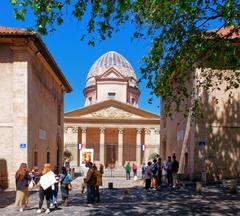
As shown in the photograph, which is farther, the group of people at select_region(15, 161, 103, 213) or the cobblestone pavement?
the group of people at select_region(15, 161, 103, 213)

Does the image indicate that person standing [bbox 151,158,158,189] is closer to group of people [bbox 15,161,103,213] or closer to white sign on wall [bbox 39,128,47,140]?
group of people [bbox 15,161,103,213]

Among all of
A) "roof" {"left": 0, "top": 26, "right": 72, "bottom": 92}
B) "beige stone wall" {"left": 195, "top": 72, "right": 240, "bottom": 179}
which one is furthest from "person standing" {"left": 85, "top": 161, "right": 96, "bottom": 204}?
"beige stone wall" {"left": 195, "top": 72, "right": 240, "bottom": 179}

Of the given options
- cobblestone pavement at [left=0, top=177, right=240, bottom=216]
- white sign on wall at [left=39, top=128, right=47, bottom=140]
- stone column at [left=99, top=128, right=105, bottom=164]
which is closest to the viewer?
cobblestone pavement at [left=0, top=177, right=240, bottom=216]

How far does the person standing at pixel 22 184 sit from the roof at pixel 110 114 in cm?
3884

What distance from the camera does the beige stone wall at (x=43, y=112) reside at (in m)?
17.8

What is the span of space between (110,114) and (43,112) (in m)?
29.4

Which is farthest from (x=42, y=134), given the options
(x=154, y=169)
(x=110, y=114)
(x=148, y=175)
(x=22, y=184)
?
(x=110, y=114)

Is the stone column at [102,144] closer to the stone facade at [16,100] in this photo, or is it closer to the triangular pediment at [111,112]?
the triangular pediment at [111,112]

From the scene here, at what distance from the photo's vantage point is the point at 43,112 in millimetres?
21062

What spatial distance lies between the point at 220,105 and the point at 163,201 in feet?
26.6

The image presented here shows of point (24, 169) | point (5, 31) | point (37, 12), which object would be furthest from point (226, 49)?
point (5, 31)

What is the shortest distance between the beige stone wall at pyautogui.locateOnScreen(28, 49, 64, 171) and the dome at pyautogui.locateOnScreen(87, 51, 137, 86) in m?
34.9

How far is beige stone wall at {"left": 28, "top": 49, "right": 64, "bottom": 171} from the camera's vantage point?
17844 millimetres

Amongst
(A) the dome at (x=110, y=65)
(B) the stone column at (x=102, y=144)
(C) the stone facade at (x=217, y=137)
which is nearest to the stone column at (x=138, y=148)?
(B) the stone column at (x=102, y=144)
